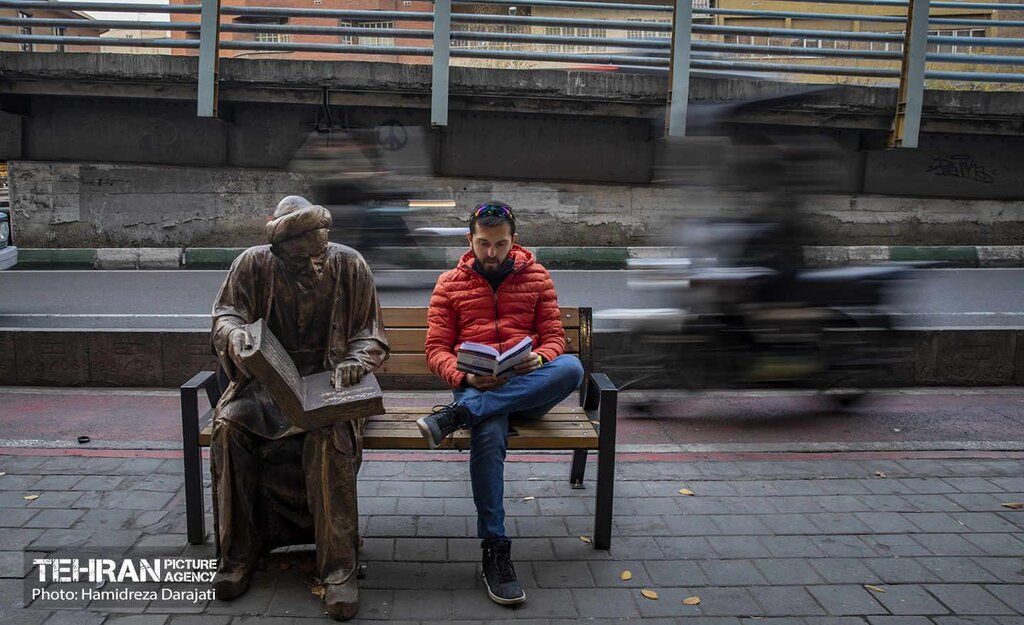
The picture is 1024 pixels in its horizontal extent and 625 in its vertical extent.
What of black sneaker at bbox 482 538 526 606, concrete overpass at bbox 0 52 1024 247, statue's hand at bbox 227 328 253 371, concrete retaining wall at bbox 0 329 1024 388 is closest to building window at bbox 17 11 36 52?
concrete overpass at bbox 0 52 1024 247

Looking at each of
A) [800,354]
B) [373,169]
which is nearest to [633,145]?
[373,169]

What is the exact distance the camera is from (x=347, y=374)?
3.69 meters

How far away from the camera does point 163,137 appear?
14422 mm

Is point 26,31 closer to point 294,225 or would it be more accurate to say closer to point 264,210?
point 264,210

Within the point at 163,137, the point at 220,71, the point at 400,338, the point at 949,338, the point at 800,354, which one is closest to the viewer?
the point at 400,338

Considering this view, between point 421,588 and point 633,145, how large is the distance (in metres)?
12.1

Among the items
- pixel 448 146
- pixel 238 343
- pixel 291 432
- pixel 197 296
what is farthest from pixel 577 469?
pixel 448 146

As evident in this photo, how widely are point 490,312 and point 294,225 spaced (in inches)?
44.1

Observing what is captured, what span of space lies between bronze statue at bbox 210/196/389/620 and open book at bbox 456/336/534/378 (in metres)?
0.39

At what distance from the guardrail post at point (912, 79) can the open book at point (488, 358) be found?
1158 cm

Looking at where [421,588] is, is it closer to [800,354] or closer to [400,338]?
[400,338]

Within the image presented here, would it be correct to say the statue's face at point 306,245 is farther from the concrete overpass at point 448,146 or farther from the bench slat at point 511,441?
the concrete overpass at point 448,146

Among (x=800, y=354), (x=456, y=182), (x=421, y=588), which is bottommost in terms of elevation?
(x=421, y=588)

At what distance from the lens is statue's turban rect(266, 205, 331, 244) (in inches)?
144
